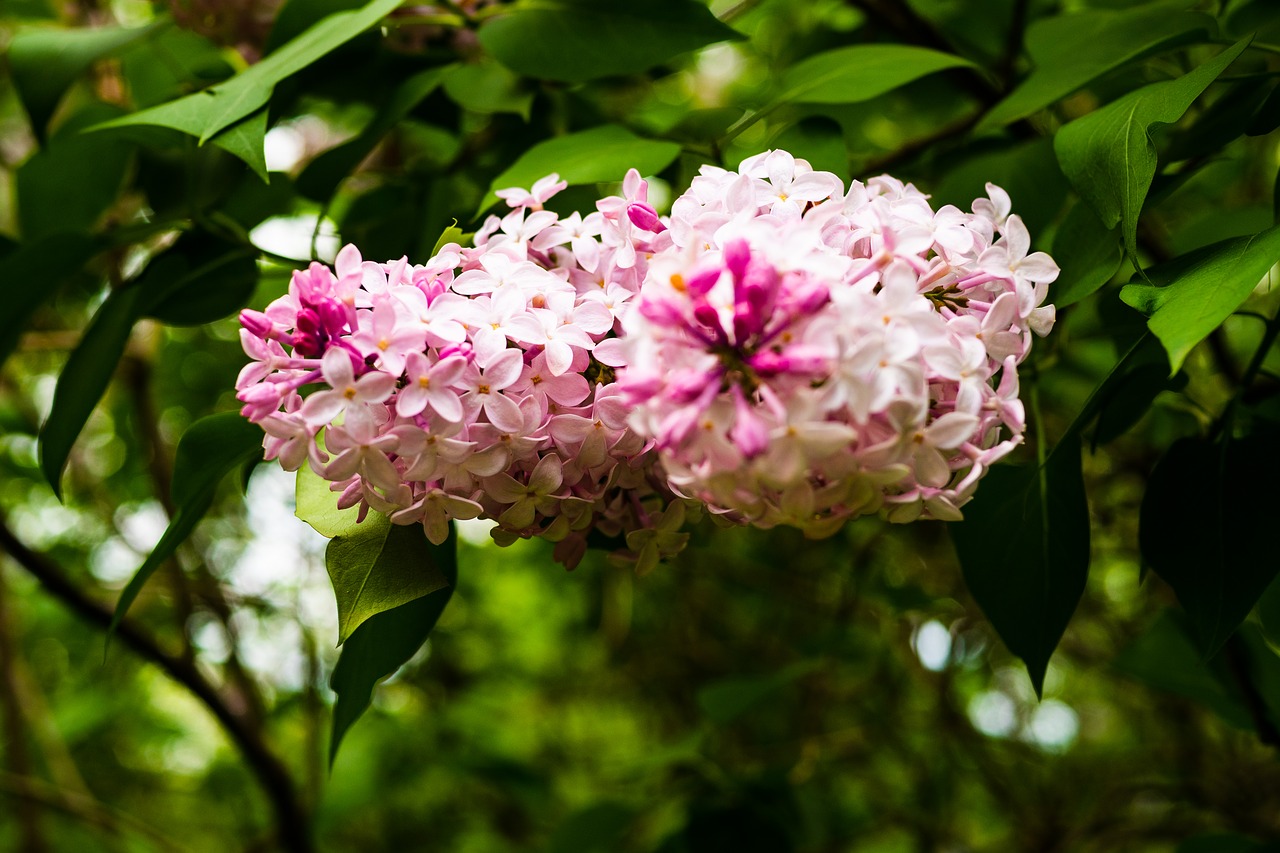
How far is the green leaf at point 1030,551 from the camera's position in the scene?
0.69 metres

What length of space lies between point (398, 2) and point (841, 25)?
88 cm

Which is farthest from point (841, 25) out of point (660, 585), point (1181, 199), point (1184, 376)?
point (660, 585)

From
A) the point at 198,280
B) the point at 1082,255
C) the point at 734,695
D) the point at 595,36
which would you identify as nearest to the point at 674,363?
the point at 1082,255

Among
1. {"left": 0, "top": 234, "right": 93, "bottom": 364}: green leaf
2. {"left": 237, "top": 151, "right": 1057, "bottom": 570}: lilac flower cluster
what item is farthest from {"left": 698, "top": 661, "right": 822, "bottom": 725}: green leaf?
{"left": 0, "top": 234, "right": 93, "bottom": 364}: green leaf

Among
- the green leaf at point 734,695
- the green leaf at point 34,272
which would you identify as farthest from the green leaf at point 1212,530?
the green leaf at point 34,272

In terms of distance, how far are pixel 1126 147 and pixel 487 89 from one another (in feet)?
1.83

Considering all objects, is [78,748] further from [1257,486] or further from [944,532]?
[1257,486]

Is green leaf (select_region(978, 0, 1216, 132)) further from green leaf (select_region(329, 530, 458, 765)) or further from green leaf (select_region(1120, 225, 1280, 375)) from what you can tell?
green leaf (select_region(329, 530, 458, 765))

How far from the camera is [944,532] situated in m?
1.77

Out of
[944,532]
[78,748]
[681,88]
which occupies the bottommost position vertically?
[78,748]

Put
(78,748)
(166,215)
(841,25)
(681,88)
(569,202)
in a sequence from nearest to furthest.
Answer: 1. (569,202)
2. (166,215)
3. (841,25)
4. (681,88)
5. (78,748)

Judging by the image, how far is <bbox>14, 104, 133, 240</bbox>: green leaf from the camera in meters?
0.96

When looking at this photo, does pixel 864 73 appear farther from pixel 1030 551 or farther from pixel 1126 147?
pixel 1030 551

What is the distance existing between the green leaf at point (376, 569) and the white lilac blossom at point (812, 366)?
169 millimetres
